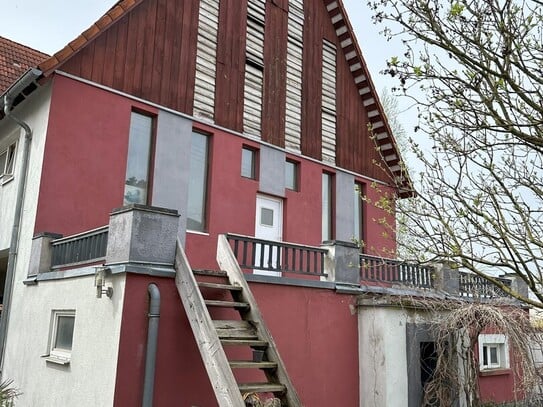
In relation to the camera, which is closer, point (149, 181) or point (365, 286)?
point (365, 286)

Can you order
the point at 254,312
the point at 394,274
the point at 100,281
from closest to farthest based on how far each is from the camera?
the point at 100,281 → the point at 254,312 → the point at 394,274

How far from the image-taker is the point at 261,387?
5.63 meters

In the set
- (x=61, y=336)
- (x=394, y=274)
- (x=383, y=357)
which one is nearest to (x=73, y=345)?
(x=61, y=336)

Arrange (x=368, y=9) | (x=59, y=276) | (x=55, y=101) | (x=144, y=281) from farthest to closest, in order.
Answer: (x=55, y=101), (x=59, y=276), (x=144, y=281), (x=368, y=9)

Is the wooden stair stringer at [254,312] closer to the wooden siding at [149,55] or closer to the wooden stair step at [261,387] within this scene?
the wooden stair step at [261,387]

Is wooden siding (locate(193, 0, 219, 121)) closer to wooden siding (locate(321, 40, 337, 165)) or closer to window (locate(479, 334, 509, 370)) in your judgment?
wooden siding (locate(321, 40, 337, 165))

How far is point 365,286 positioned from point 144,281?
4052mm

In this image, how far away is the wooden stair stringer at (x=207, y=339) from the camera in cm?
526

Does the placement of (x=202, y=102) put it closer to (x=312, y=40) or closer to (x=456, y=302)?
(x=312, y=40)

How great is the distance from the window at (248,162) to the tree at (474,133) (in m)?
6.12

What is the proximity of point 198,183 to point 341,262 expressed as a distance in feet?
11.8

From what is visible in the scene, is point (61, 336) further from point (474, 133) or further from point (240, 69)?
point (240, 69)

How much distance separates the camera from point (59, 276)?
23.7 feet

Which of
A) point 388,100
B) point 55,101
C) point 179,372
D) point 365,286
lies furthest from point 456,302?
point 388,100
